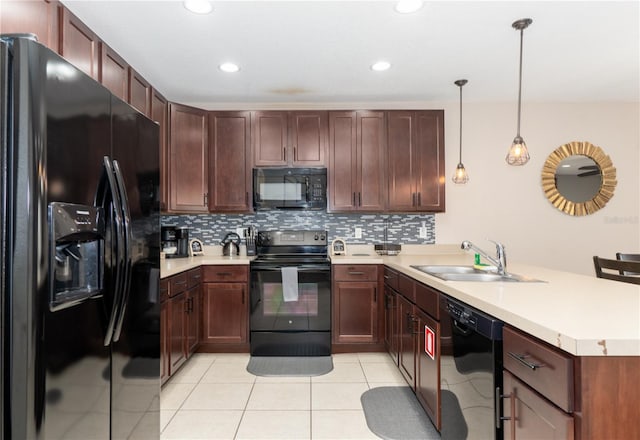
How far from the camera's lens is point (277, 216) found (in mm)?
3516

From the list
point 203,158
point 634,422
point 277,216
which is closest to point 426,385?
point 634,422

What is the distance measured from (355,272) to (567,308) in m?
1.95

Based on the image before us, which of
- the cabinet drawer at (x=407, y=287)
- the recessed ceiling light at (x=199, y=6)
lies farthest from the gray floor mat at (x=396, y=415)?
the recessed ceiling light at (x=199, y=6)

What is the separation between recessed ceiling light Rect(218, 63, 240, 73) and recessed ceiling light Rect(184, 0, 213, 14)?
26.1 inches

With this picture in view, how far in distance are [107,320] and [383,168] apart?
2610 mm

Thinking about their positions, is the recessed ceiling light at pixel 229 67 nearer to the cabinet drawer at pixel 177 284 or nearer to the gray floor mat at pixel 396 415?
the cabinet drawer at pixel 177 284

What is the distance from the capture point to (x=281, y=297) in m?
2.97

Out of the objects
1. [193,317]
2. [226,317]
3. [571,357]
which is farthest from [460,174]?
[193,317]

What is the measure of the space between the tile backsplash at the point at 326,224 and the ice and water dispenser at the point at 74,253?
2.39 metres

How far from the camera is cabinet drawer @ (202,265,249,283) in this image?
2980 millimetres

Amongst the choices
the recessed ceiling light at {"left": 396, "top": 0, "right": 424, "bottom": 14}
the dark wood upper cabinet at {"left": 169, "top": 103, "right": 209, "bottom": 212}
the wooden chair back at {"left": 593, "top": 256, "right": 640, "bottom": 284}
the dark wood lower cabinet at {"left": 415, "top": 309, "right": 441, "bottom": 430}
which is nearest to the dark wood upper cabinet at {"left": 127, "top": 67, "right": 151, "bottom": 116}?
the dark wood upper cabinet at {"left": 169, "top": 103, "right": 209, "bottom": 212}

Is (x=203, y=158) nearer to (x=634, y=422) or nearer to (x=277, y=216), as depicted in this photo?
(x=277, y=216)

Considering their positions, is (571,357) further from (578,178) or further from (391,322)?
(578,178)

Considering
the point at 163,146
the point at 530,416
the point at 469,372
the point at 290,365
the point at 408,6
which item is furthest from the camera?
the point at 163,146
